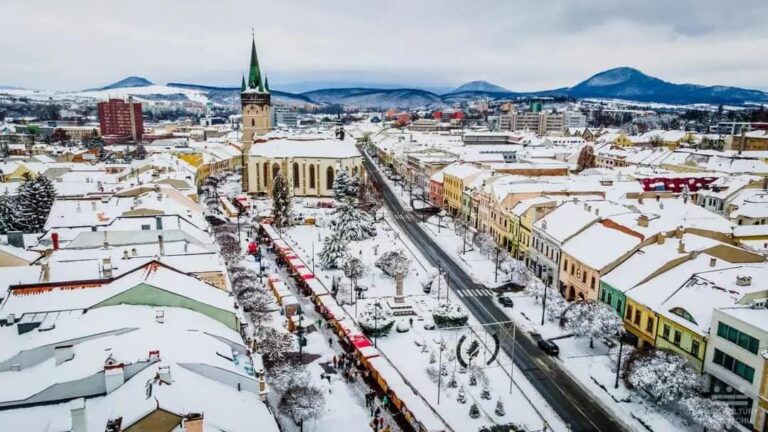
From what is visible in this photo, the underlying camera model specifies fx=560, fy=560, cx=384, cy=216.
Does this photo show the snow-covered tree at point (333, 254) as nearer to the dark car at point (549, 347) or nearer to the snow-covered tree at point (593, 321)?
the dark car at point (549, 347)

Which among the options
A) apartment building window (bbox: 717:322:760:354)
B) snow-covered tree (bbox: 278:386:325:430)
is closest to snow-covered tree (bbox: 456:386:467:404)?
snow-covered tree (bbox: 278:386:325:430)

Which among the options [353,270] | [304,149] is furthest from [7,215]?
[304,149]

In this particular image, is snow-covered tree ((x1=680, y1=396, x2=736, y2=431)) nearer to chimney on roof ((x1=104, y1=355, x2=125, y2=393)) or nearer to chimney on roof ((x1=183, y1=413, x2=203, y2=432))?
chimney on roof ((x1=183, y1=413, x2=203, y2=432))

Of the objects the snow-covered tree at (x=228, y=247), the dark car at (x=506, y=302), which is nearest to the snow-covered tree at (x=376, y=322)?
the dark car at (x=506, y=302)

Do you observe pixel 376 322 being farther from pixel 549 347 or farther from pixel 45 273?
pixel 45 273

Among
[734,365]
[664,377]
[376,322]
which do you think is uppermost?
[734,365]
